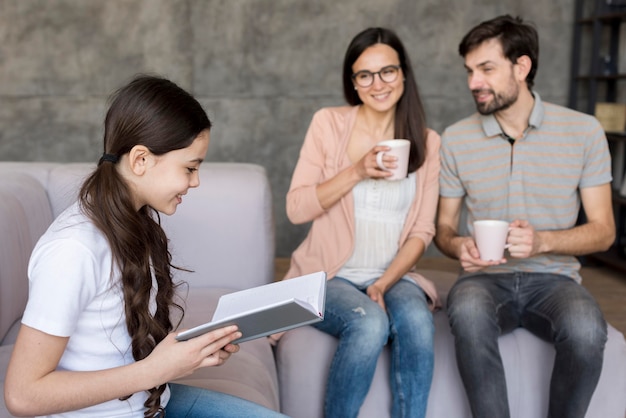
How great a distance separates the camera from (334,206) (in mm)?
2244

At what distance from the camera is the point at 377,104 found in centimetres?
225

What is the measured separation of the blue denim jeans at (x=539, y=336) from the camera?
185cm

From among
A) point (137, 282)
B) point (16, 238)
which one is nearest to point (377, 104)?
point (16, 238)

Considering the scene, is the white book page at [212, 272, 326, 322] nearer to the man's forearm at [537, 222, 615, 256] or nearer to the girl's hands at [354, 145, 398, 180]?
the girl's hands at [354, 145, 398, 180]

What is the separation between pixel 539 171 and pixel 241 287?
0.95 m

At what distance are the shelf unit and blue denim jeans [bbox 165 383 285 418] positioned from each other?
3.41m

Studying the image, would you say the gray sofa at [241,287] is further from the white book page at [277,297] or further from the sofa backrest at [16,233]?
the white book page at [277,297]

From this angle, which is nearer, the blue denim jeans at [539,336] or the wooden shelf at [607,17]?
the blue denim jeans at [539,336]

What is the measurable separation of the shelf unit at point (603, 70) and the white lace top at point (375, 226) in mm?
2530

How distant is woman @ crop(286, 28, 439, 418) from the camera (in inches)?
84.0

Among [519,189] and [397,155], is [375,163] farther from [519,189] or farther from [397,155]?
[519,189]

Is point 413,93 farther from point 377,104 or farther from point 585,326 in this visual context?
point 585,326

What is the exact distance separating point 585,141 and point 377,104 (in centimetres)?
60

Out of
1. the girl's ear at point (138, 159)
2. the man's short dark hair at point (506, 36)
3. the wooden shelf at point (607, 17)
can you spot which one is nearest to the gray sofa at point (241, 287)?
the girl's ear at point (138, 159)
